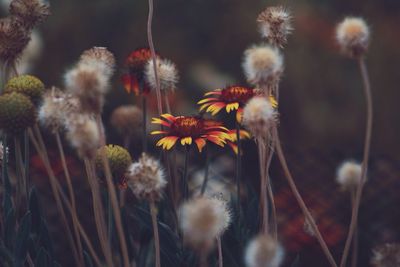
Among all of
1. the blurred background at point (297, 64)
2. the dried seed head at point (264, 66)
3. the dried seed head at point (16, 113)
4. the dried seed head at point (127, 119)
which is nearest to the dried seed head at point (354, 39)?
the dried seed head at point (264, 66)

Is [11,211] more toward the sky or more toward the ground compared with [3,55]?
more toward the ground

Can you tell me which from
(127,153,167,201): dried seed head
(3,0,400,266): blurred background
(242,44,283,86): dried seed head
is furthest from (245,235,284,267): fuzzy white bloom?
(3,0,400,266): blurred background

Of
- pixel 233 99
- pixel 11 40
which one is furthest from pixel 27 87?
pixel 233 99

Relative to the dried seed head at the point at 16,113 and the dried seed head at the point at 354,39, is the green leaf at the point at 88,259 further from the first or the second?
the dried seed head at the point at 354,39

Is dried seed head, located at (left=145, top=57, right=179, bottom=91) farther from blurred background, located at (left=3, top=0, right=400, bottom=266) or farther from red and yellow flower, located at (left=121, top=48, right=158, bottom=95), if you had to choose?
blurred background, located at (left=3, top=0, right=400, bottom=266)

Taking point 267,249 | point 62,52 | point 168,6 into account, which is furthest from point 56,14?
point 267,249

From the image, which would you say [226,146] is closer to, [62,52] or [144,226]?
[62,52]
